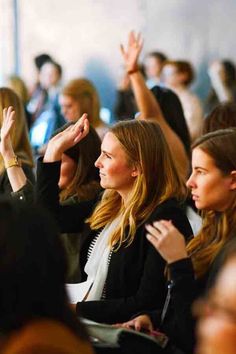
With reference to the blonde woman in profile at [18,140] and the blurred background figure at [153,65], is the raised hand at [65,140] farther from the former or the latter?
the blurred background figure at [153,65]

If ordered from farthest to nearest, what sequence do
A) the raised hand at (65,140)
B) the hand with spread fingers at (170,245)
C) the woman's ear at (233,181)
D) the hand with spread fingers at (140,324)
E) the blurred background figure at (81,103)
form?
the blurred background figure at (81,103) < the raised hand at (65,140) < the woman's ear at (233,181) < the hand with spread fingers at (140,324) < the hand with spread fingers at (170,245)

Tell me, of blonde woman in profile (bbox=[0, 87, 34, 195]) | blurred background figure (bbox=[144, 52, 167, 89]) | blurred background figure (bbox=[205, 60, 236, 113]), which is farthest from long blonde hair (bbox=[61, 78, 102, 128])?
blurred background figure (bbox=[144, 52, 167, 89])

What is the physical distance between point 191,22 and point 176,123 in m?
4.77

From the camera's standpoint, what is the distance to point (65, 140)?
3.52 metres

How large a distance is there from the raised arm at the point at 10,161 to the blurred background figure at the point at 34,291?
228cm

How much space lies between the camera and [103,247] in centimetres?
322

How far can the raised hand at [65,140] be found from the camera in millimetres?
3514

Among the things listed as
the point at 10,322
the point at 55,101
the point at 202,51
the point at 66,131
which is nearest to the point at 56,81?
the point at 55,101

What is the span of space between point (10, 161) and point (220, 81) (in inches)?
228

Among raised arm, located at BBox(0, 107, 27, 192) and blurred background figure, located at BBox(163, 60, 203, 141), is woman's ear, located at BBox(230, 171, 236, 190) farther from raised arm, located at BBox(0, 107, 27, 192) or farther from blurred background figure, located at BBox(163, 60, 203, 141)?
blurred background figure, located at BBox(163, 60, 203, 141)

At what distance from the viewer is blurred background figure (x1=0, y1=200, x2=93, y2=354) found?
151 cm

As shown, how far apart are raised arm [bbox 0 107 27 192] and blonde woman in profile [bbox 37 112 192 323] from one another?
517 millimetres

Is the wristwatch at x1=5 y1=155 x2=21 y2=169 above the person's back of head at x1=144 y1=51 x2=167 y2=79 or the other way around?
the other way around

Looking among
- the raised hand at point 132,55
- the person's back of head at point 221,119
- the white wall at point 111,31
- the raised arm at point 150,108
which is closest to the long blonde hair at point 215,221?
the person's back of head at point 221,119
